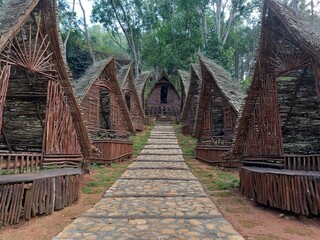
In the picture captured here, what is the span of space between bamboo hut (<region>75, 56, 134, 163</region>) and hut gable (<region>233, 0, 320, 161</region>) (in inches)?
213

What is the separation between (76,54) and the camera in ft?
81.4

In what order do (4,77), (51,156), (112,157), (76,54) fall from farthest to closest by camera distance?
(76,54) → (112,157) → (51,156) → (4,77)

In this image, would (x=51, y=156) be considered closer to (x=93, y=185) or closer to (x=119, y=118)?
(x=93, y=185)

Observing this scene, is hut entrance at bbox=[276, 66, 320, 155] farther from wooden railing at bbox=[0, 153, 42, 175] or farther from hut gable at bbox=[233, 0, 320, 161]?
wooden railing at bbox=[0, 153, 42, 175]

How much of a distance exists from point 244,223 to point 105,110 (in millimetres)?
13110

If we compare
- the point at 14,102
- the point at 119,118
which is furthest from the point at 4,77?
the point at 119,118

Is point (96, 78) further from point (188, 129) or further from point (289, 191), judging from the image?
point (188, 129)

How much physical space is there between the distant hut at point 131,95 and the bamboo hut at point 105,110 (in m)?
1.78

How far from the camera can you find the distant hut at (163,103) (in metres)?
31.6

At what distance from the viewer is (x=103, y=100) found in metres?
16.6

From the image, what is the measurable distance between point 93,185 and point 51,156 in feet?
5.16

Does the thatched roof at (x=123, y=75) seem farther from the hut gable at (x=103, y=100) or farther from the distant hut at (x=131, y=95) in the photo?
the hut gable at (x=103, y=100)

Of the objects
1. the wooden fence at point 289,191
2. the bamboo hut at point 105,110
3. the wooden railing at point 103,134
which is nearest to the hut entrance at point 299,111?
the wooden fence at point 289,191

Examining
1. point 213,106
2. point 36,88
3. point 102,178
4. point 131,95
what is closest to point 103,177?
point 102,178
